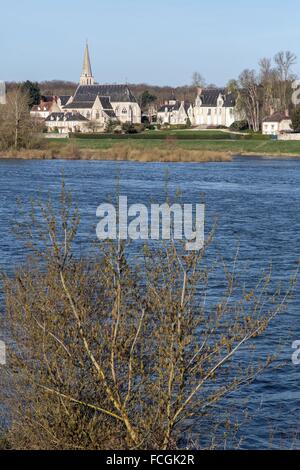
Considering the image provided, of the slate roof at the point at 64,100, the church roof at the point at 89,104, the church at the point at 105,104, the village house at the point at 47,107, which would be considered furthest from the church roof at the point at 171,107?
the village house at the point at 47,107

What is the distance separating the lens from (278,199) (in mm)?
38938

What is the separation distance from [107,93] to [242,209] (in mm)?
90582

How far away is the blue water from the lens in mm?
13109

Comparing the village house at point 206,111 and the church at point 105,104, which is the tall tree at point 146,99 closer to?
the village house at point 206,111

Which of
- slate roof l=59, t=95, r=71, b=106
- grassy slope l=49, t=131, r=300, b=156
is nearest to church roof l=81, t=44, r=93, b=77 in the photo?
slate roof l=59, t=95, r=71, b=106

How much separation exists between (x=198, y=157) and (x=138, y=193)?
24454mm

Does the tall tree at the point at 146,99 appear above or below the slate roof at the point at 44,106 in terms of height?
above

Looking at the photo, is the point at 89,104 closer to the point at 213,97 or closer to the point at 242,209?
the point at 213,97

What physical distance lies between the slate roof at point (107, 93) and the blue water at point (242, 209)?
57.0m

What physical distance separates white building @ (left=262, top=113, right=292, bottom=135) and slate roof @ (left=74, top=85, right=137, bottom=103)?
98.2 feet

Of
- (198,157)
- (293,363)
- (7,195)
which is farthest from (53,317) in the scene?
(198,157)

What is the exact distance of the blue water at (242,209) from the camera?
13.1m

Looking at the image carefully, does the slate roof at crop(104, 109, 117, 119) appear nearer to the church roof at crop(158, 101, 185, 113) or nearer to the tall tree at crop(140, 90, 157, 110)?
the church roof at crop(158, 101, 185, 113)

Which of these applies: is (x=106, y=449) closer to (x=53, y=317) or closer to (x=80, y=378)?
(x=80, y=378)
